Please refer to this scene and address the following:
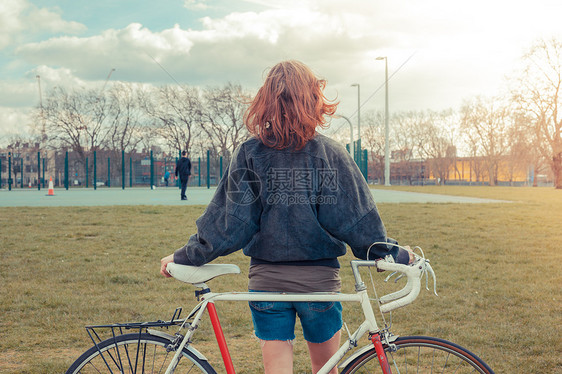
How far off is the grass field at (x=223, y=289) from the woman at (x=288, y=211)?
2.27 metres

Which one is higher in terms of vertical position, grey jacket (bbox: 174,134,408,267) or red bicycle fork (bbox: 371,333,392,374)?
grey jacket (bbox: 174,134,408,267)

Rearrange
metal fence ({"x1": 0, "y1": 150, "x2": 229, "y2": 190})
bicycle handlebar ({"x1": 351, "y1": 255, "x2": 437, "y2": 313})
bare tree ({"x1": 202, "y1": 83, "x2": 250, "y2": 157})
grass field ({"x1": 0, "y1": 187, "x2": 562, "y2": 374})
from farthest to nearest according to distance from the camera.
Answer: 1. bare tree ({"x1": 202, "y1": 83, "x2": 250, "y2": 157})
2. metal fence ({"x1": 0, "y1": 150, "x2": 229, "y2": 190})
3. grass field ({"x1": 0, "y1": 187, "x2": 562, "y2": 374})
4. bicycle handlebar ({"x1": 351, "y1": 255, "x2": 437, "y2": 313})

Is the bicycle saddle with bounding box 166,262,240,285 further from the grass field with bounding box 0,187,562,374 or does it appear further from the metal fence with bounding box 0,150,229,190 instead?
the metal fence with bounding box 0,150,229,190

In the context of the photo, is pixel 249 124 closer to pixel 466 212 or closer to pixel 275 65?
pixel 275 65

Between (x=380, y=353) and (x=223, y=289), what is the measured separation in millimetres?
5061

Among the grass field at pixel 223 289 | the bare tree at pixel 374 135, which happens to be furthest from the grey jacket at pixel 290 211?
the bare tree at pixel 374 135

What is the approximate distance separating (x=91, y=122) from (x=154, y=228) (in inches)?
1906

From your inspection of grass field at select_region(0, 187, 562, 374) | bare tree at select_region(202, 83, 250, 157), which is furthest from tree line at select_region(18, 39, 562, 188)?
grass field at select_region(0, 187, 562, 374)

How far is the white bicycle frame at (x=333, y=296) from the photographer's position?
227cm

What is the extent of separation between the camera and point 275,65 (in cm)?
244

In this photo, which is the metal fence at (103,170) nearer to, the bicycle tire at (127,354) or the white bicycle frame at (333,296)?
the bicycle tire at (127,354)

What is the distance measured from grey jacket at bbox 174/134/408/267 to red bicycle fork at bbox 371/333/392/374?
1.12ft

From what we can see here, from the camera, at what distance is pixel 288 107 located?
7.72 feet

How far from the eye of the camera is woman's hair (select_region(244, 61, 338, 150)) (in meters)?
2.32
